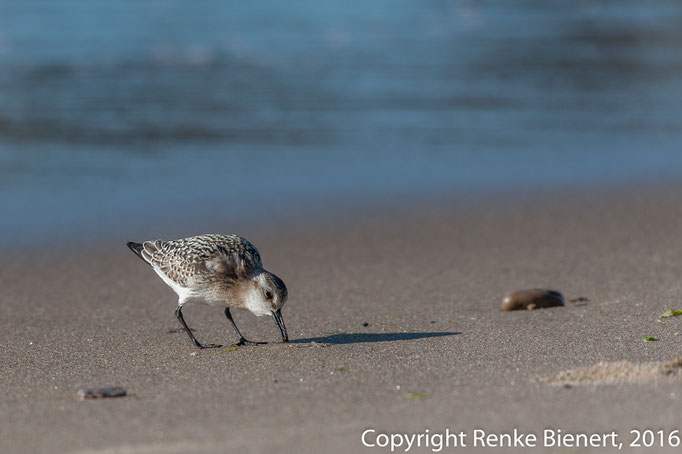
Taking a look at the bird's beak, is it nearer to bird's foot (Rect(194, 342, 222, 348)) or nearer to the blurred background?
bird's foot (Rect(194, 342, 222, 348))

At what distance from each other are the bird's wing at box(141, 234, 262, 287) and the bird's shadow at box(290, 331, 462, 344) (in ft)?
2.07

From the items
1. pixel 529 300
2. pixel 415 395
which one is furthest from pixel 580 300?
pixel 415 395

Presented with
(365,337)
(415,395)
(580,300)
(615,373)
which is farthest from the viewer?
(580,300)

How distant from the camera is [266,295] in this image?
20.1 feet

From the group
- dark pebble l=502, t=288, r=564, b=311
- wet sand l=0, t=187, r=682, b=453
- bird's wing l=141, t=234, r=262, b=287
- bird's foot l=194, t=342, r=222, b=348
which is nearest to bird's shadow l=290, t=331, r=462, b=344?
wet sand l=0, t=187, r=682, b=453

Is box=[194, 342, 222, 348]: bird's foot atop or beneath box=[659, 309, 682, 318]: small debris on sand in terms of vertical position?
atop

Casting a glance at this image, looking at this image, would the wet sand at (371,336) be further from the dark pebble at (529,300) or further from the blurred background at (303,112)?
the blurred background at (303,112)

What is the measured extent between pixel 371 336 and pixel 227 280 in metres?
1.05

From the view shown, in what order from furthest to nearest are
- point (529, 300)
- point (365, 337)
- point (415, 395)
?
1. point (529, 300)
2. point (365, 337)
3. point (415, 395)

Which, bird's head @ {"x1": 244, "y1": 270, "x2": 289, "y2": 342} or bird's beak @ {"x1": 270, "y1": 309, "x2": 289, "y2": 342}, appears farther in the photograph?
bird's beak @ {"x1": 270, "y1": 309, "x2": 289, "y2": 342}

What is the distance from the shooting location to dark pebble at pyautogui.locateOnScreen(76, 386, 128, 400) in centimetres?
500

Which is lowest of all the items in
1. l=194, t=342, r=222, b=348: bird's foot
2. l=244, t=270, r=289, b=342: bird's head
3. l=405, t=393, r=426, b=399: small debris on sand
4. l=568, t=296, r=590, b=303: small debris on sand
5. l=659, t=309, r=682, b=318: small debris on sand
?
l=568, t=296, r=590, b=303: small debris on sand

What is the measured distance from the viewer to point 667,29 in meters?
23.0

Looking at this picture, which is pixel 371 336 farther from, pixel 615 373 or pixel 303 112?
pixel 303 112
